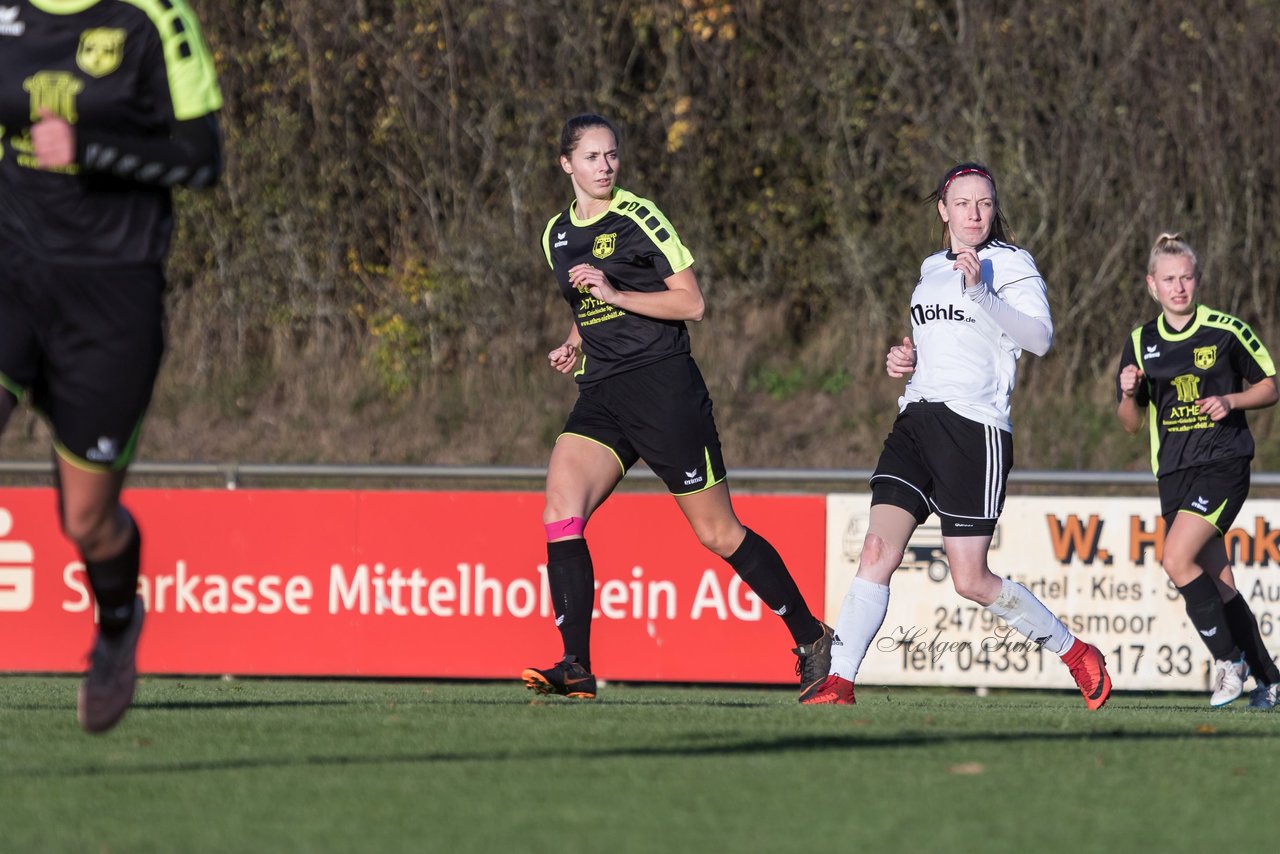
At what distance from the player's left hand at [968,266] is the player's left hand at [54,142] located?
3.51m

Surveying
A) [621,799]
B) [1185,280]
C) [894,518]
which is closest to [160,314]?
[621,799]

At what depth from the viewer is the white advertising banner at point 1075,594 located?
38.3 feet

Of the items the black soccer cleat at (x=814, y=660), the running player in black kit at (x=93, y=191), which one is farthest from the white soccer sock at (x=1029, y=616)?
the running player in black kit at (x=93, y=191)

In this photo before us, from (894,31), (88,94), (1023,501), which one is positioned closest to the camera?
(88,94)

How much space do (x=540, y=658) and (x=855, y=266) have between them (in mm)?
7688

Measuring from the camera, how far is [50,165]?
4.53 meters

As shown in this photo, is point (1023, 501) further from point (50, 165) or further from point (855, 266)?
point (50, 165)

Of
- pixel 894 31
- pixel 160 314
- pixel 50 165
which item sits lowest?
pixel 160 314

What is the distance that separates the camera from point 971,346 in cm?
750

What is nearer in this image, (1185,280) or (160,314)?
(160,314)

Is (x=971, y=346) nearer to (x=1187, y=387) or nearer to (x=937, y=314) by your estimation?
(x=937, y=314)

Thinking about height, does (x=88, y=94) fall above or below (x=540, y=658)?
above

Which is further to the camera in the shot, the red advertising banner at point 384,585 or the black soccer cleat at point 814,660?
the red advertising banner at point 384,585

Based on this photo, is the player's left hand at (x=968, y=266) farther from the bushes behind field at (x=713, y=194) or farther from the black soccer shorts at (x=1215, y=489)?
the bushes behind field at (x=713, y=194)
